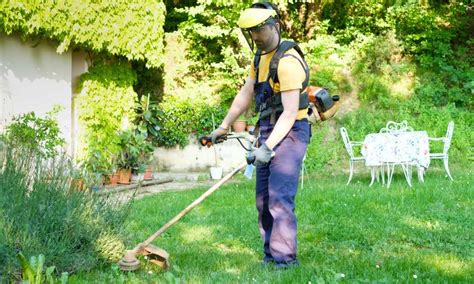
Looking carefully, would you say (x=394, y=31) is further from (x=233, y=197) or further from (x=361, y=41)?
(x=233, y=197)

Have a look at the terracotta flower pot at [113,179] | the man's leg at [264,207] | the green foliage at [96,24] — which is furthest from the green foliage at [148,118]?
the man's leg at [264,207]

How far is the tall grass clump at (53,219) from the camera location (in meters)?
3.28

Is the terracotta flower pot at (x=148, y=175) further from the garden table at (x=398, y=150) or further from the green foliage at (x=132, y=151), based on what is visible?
the garden table at (x=398, y=150)

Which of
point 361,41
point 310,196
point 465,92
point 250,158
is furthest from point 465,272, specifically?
point 361,41

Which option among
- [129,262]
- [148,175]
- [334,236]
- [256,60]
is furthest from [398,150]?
[129,262]

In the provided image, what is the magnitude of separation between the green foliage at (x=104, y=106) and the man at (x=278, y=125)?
637 centimetres

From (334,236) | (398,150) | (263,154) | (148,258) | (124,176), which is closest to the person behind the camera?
(263,154)

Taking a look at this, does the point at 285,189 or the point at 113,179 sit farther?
the point at 113,179

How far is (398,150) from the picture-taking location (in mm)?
8219

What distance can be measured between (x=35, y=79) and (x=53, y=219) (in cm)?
619

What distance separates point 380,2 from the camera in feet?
44.8

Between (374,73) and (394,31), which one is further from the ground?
(394,31)

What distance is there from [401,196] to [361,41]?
7.19 m

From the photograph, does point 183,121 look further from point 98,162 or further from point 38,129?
point 38,129
